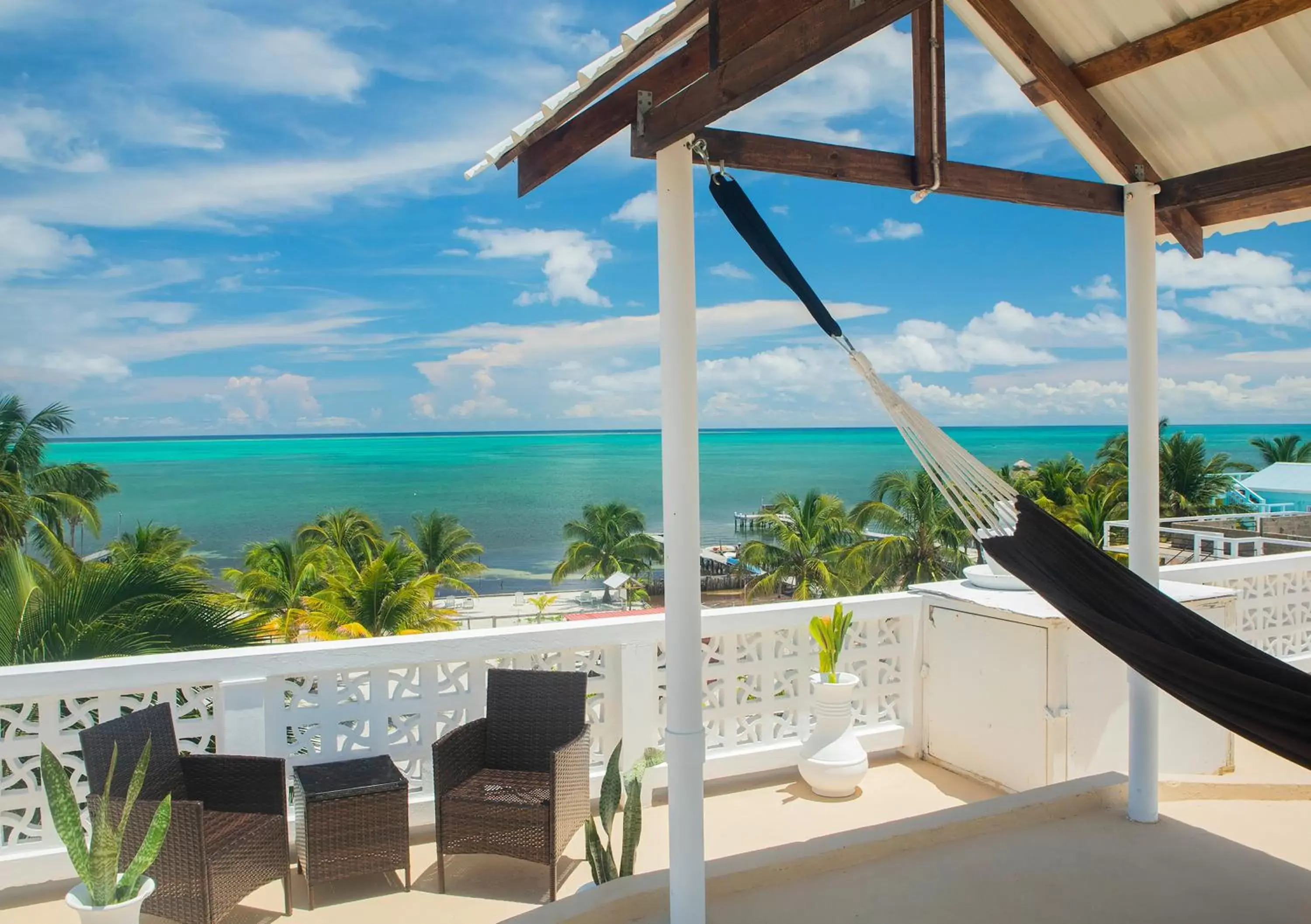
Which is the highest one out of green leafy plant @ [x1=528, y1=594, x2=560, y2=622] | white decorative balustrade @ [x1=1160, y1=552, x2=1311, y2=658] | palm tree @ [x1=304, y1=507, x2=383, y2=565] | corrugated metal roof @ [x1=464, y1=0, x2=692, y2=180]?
corrugated metal roof @ [x1=464, y1=0, x2=692, y2=180]

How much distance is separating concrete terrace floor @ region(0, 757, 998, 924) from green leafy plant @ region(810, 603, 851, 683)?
16.9 inches

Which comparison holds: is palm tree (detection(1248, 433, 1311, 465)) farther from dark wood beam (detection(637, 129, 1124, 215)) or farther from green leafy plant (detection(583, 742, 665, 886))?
green leafy plant (detection(583, 742, 665, 886))

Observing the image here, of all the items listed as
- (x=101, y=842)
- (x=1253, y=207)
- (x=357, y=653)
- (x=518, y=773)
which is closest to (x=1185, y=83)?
(x=1253, y=207)

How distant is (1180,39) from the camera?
2.17 m

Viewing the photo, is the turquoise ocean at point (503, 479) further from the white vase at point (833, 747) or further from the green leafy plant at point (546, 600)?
the white vase at point (833, 747)

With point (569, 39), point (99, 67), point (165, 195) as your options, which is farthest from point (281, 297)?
point (569, 39)

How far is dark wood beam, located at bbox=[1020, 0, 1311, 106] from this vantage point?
2039 millimetres

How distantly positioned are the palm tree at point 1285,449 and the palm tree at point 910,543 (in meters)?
19.6

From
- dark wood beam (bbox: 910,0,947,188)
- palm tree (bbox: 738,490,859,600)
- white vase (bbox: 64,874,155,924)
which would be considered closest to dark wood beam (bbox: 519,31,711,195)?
dark wood beam (bbox: 910,0,947,188)

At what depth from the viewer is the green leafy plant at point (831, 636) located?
10.8ft

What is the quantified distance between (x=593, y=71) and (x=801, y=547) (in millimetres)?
23344

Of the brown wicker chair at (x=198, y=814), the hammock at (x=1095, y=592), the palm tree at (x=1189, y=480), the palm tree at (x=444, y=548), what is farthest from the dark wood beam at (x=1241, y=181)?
the palm tree at (x=444, y=548)

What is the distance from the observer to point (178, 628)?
3510mm

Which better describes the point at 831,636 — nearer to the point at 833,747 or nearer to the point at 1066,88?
the point at 833,747
